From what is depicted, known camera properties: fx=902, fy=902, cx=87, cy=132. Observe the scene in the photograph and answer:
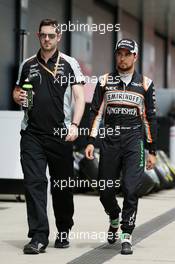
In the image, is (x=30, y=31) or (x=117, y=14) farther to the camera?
(x=117, y=14)

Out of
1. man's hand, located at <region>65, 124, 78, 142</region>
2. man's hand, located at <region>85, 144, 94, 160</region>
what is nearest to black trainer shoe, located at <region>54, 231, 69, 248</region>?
man's hand, located at <region>85, 144, 94, 160</region>

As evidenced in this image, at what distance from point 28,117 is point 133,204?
125cm

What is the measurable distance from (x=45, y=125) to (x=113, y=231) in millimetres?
1329

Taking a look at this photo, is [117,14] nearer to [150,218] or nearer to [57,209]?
[150,218]

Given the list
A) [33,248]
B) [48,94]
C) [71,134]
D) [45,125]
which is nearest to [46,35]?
[48,94]

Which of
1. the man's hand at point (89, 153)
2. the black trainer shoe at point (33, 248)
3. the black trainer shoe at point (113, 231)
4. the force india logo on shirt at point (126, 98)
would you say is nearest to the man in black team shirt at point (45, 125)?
the black trainer shoe at point (33, 248)

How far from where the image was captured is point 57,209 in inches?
331

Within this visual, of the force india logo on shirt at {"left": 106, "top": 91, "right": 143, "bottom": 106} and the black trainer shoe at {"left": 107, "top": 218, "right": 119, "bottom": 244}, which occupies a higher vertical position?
the force india logo on shirt at {"left": 106, "top": 91, "right": 143, "bottom": 106}

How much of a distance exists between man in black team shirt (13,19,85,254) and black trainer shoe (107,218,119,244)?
0.64m

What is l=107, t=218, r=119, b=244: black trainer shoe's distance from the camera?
8.72 meters

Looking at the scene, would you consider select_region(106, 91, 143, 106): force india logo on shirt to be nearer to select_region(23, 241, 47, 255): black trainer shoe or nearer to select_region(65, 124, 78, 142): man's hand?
select_region(65, 124, 78, 142): man's hand

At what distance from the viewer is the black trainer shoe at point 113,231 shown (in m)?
8.72

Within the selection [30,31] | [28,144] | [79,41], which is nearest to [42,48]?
[28,144]

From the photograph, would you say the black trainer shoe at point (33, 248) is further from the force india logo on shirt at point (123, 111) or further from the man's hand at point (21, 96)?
the force india logo on shirt at point (123, 111)
